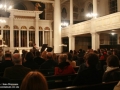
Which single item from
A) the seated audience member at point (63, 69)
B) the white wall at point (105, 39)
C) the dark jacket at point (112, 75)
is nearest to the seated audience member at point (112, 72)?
the dark jacket at point (112, 75)

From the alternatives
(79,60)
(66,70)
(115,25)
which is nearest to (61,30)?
(115,25)

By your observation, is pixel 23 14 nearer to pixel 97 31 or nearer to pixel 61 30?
pixel 61 30

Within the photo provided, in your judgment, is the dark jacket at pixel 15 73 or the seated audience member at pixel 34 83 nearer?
the seated audience member at pixel 34 83

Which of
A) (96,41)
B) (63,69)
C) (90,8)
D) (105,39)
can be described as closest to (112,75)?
(63,69)

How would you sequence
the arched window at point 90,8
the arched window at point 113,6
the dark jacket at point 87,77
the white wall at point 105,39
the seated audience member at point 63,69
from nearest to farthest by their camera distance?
the dark jacket at point 87,77, the seated audience member at point 63,69, the arched window at point 113,6, the white wall at point 105,39, the arched window at point 90,8

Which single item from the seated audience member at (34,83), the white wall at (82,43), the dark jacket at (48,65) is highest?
the white wall at (82,43)

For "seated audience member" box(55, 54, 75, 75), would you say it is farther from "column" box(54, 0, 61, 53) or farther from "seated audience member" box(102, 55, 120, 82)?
"column" box(54, 0, 61, 53)

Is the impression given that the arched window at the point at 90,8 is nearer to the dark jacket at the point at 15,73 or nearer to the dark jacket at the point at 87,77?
the dark jacket at the point at 15,73

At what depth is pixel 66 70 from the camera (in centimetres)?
457

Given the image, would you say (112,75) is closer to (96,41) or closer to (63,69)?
(63,69)

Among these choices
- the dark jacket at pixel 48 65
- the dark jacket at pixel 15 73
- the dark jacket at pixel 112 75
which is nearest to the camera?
the dark jacket at pixel 112 75

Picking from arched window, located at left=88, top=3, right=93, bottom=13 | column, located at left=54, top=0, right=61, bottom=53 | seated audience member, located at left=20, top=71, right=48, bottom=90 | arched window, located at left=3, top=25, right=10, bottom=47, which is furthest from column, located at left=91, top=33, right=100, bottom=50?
seated audience member, located at left=20, top=71, right=48, bottom=90

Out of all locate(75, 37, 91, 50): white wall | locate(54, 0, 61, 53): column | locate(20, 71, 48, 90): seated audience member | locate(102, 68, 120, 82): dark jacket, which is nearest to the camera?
locate(20, 71, 48, 90): seated audience member

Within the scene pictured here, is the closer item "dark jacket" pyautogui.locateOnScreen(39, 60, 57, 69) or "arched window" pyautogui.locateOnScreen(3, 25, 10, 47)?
"dark jacket" pyautogui.locateOnScreen(39, 60, 57, 69)
